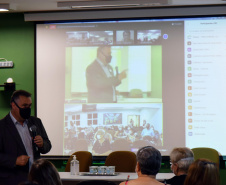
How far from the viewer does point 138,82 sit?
24.0 ft

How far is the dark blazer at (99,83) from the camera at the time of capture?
738cm

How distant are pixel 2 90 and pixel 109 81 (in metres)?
1.90

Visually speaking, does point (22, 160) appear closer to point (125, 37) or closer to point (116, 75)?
point (116, 75)

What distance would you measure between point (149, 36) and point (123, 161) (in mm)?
2142

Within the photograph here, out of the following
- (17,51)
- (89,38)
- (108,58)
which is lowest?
(108,58)

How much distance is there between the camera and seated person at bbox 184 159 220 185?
10.3 ft

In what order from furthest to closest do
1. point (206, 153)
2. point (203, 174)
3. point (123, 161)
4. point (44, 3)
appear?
1. point (44, 3)
2. point (206, 153)
3. point (123, 161)
4. point (203, 174)

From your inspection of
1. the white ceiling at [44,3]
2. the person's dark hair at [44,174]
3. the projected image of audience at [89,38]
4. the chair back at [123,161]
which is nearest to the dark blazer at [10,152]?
the person's dark hair at [44,174]

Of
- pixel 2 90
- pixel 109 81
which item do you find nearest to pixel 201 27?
pixel 109 81

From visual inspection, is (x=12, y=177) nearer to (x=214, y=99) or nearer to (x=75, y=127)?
(x=75, y=127)

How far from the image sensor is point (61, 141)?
7.44 metres

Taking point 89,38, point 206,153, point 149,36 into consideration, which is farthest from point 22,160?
point 149,36

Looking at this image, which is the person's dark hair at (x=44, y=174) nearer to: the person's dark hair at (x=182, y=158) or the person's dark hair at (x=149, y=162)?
the person's dark hair at (x=149, y=162)

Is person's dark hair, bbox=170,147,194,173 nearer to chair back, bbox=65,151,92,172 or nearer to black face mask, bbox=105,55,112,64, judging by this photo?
chair back, bbox=65,151,92,172
